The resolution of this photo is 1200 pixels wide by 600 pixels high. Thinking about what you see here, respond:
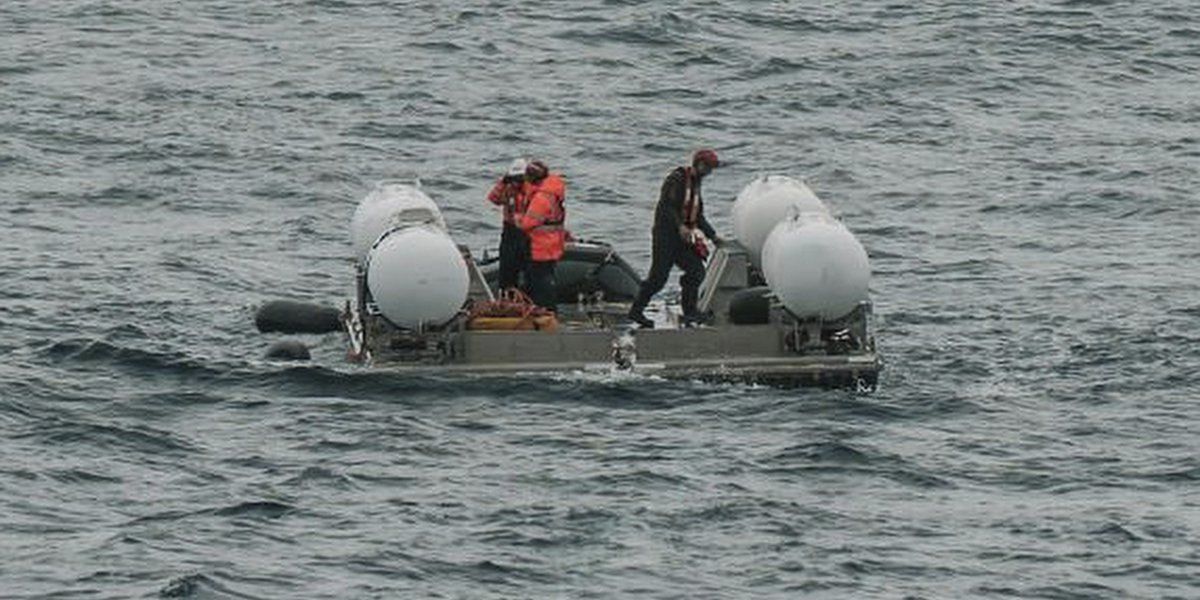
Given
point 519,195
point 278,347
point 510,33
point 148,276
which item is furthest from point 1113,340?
point 510,33

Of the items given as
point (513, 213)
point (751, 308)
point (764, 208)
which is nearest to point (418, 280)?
point (513, 213)

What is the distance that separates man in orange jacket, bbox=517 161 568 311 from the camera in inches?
1328

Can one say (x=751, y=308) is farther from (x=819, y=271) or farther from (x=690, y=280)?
(x=819, y=271)

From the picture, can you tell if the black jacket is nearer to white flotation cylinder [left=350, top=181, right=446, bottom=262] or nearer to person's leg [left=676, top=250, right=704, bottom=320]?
person's leg [left=676, top=250, right=704, bottom=320]

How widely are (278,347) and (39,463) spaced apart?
5045mm

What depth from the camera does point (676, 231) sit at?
111ft

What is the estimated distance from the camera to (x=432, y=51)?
188 feet

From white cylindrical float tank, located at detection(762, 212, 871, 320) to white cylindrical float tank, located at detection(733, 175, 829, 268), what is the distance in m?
2.45

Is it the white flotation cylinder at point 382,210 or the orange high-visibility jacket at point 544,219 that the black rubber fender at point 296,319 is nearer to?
the white flotation cylinder at point 382,210

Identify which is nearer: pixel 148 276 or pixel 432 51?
pixel 148 276

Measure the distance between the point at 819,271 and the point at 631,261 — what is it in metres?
9.16

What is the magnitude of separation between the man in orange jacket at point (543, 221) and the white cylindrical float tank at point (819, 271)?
2444mm

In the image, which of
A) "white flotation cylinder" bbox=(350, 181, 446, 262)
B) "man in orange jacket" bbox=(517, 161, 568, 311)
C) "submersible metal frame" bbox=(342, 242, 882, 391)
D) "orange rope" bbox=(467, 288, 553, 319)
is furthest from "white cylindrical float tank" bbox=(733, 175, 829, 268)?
"white flotation cylinder" bbox=(350, 181, 446, 262)

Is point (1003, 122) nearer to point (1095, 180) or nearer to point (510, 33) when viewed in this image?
point (1095, 180)
